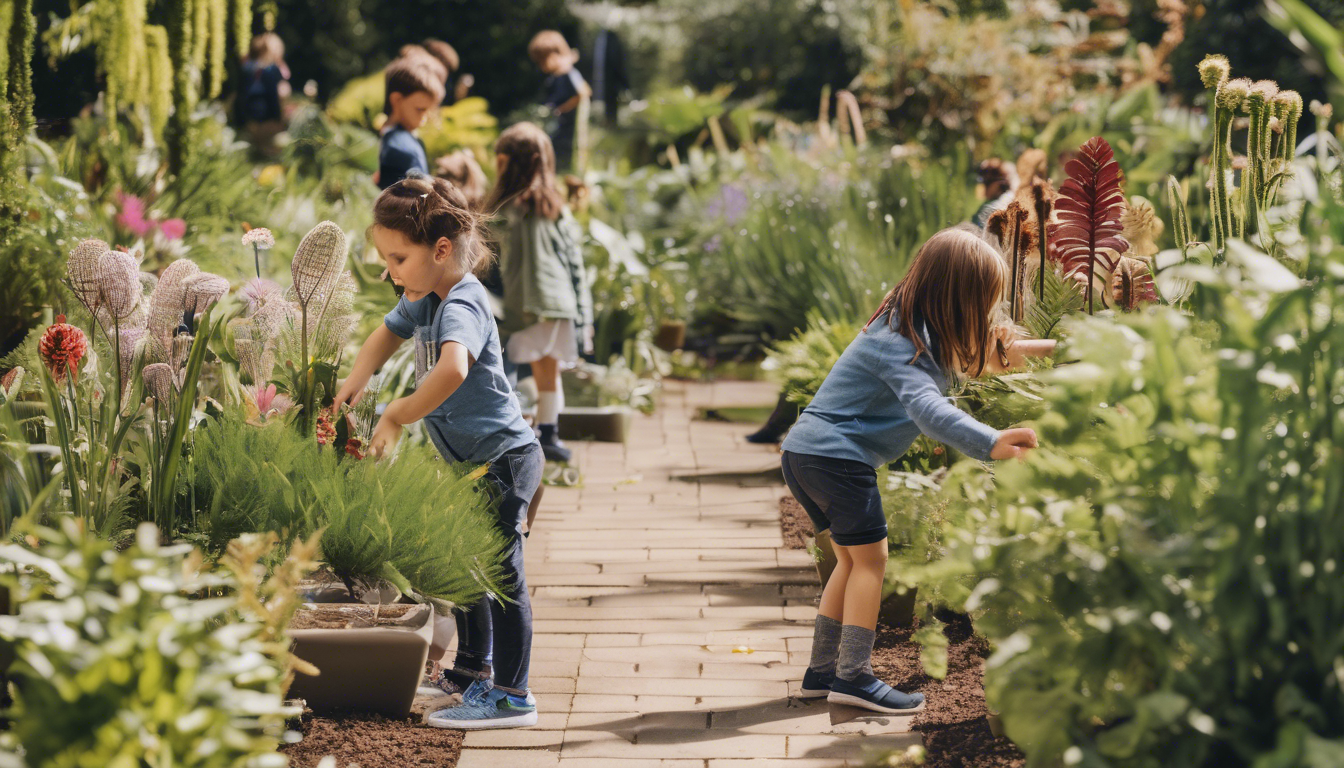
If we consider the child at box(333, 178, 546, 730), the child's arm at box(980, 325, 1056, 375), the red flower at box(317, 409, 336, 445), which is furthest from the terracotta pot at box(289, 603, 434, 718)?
the child's arm at box(980, 325, 1056, 375)

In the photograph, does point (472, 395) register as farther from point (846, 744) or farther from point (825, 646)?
point (846, 744)

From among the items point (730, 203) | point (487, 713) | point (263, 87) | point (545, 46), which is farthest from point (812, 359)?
point (263, 87)

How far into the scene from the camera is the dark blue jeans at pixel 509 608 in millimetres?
3068

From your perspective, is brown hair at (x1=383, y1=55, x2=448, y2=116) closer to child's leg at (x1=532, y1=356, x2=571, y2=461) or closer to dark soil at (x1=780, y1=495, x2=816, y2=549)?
child's leg at (x1=532, y1=356, x2=571, y2=461)

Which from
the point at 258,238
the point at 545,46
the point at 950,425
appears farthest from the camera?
the point at 545,46

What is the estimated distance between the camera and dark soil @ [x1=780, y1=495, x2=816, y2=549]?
14.9ft

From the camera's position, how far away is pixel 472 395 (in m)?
3.09

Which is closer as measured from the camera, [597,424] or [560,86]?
[597,424]

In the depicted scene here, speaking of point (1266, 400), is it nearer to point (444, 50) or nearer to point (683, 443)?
point (683, 443)

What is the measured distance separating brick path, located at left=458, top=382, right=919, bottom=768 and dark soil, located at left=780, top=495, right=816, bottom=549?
0.18 ft

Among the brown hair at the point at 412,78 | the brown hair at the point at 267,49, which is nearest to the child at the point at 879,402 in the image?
the brown hair at the point at 412,78

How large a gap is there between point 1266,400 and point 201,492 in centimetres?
223

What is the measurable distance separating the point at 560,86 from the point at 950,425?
609 centimetres

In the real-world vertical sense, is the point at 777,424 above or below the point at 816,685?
below
